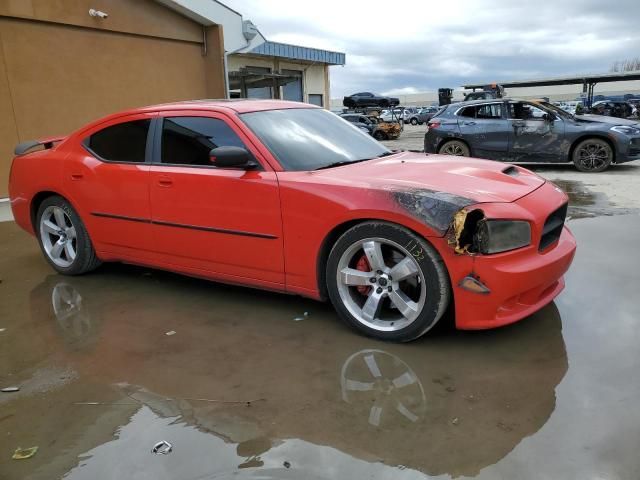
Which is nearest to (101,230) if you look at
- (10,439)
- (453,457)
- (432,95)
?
(10,439)

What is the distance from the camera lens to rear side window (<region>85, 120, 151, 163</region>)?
4258 mm

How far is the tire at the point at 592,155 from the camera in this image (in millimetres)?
10195

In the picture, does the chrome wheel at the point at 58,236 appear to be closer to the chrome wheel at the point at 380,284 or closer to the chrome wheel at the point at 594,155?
the chrome wheel at the point at 380,284

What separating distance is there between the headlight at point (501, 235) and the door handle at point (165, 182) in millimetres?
2239

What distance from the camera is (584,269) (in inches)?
178

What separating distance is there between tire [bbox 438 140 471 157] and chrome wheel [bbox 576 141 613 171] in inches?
83.2

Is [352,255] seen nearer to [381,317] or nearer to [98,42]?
[381,317]

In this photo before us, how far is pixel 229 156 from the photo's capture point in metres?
3.50

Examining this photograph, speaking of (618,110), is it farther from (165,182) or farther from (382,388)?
(382,388)

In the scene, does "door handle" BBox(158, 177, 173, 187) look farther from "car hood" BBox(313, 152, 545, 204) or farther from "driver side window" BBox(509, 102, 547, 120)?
"driver side window" BBox(509, 102, 547, 120)

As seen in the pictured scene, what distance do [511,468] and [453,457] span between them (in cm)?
23

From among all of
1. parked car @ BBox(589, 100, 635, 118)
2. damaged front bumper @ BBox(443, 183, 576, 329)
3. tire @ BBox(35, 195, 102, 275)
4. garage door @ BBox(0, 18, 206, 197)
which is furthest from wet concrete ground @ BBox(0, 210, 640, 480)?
parked car @ BBox(589, 100, 635, 118)

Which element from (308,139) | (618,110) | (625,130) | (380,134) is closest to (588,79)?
(618,110)

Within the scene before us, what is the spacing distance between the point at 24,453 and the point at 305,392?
131 centimetres
